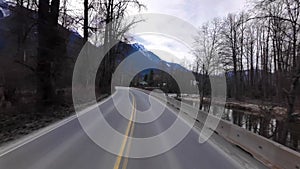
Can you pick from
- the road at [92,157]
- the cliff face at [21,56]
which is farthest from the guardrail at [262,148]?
the cliff face at [21,56]

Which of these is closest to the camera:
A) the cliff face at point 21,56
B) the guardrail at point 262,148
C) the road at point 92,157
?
the guardrail at point 262,148

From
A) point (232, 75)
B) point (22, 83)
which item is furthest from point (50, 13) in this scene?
point (232, 75)

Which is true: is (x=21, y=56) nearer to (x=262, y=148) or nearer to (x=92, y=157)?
(x=92, y=157)

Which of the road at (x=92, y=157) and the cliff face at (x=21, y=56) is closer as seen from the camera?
the road at (x=92, y=157)

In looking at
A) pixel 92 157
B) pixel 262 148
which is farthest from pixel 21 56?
pixel 262 148

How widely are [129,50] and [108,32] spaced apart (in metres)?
6.44

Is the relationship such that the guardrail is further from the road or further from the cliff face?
the cliff face

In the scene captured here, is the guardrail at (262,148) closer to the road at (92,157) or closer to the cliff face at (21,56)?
the road at (92,157)

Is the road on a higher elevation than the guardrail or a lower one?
lower

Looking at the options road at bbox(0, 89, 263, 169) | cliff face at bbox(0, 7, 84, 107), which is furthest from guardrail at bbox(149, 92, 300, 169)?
cliff face at bbox(0, 7, 84, 107)

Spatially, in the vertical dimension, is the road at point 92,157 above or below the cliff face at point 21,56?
below

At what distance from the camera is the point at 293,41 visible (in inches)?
598

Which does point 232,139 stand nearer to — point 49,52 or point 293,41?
point 293,41

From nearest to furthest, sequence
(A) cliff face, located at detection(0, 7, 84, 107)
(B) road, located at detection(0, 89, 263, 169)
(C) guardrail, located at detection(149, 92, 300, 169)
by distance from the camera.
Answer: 1. (C) guardrail, located at detection(149, 92, 300, 169)
2. (B) road, located at detection(0, 89, 263, 169)
3. (A) cliff face, located at detection(0, 7, 84, 107)
